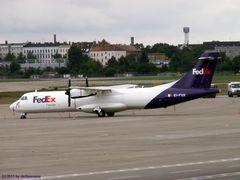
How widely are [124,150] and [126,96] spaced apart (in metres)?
22.9

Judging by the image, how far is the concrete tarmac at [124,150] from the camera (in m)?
21.5

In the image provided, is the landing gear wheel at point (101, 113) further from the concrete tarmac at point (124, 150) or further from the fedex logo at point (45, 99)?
the concrete tarmac at point (124, 150)

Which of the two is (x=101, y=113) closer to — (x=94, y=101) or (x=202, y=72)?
(x=94, y=101)

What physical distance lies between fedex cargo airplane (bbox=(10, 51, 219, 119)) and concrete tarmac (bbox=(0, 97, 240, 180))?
17.4ft

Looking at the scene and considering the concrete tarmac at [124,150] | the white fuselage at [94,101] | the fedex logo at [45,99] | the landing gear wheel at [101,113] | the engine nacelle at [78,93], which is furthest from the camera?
the fedex logo at [45,99]

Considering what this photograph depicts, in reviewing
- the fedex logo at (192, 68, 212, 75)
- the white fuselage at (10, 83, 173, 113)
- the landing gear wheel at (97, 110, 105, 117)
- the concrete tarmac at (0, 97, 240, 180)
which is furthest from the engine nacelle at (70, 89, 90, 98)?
the fedex logo at (192, 68, 212, 75)

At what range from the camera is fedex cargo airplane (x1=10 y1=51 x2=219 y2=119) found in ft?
163

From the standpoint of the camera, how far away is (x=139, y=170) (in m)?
21.9

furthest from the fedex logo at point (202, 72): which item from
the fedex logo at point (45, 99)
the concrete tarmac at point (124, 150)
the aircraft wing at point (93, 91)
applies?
the fedex logo at point (45, 99)

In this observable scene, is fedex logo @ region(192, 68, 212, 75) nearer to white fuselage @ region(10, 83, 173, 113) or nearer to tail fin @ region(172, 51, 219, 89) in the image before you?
tail fin @ region(172, 51, 219, 89)

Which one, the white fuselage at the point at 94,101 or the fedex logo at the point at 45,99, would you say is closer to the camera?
the white fuselage at the point at 94,101

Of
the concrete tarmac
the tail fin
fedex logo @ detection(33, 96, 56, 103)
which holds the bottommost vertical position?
the concrete tarmac

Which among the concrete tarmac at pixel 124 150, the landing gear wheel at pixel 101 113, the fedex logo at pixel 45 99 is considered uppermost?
the fedex logo at pixel 45 99

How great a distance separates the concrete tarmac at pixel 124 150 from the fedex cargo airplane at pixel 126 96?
5.30 meters
